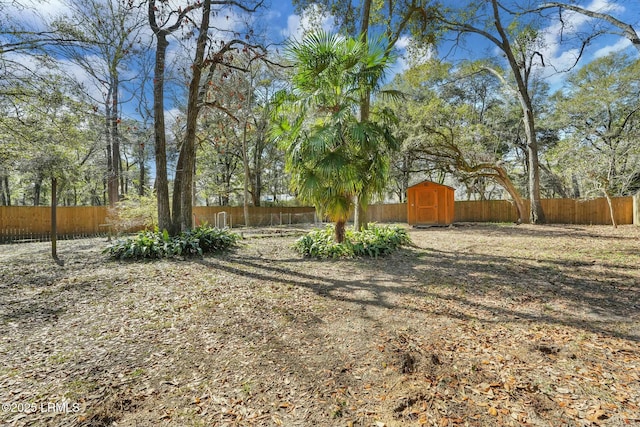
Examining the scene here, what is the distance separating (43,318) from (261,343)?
2.43 meters

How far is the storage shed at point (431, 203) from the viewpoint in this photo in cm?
1395

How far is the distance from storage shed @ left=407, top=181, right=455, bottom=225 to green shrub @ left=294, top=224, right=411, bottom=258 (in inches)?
296

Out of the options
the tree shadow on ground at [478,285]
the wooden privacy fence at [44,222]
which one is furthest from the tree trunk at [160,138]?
the wooden privacy fence at [44,222]

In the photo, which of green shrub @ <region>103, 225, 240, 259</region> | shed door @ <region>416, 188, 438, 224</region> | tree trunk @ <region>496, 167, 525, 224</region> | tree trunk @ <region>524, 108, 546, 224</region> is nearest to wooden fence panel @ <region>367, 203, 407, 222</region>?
shed door @ <region>416, 188, 438, 224</region>

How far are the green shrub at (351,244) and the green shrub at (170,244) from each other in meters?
1.84

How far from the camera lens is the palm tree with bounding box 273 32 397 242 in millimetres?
5445

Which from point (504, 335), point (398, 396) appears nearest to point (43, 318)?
point (398, 396)

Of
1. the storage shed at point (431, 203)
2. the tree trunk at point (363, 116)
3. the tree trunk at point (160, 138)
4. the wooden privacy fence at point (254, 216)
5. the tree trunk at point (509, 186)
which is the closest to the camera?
the tree trunk at point (160, 138)

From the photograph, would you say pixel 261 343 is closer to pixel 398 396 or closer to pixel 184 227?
pixel 398 396

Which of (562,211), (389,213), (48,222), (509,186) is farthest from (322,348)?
(389,213)

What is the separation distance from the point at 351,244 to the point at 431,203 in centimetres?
926

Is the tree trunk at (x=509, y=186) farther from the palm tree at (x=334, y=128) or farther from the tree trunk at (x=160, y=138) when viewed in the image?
the tree trunk at (x=160, y=138)

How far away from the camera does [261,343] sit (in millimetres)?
2514

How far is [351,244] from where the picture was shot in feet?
20.0
